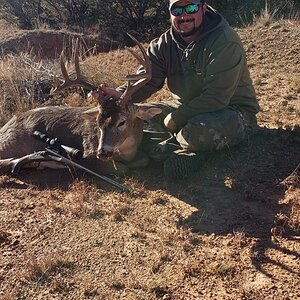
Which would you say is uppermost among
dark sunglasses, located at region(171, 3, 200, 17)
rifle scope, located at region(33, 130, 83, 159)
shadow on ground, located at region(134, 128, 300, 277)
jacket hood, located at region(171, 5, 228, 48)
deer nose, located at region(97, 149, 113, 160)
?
dark sunglasses, located at region(171, 3, 200, 17)

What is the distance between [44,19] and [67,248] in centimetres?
1829

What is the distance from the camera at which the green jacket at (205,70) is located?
215 inches

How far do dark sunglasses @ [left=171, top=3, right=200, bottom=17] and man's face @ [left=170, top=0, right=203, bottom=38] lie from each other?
24 mm

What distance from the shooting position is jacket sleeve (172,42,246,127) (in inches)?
215

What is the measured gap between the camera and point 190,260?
3926 mm

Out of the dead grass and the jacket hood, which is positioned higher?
the jacket hood

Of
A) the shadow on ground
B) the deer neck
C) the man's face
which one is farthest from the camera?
the deer neck

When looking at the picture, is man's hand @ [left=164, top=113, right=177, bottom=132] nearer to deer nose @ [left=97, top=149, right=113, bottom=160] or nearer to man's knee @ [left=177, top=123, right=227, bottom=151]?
man's knee @ [left=177, top=123, right=227, bottom=151]

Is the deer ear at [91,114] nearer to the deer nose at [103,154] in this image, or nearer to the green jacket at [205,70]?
the green jacket at [205,70]

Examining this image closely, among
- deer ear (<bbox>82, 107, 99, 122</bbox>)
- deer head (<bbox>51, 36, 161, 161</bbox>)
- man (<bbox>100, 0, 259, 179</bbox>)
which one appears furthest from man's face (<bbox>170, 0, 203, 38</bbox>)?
deer ear (<bbox>82, 107, 99, 122</bbox>)

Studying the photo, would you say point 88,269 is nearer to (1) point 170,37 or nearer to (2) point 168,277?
(2) point 168,277

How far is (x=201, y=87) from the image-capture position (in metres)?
5.93

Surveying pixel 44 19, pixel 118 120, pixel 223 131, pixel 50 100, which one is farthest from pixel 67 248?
pixel 44 19

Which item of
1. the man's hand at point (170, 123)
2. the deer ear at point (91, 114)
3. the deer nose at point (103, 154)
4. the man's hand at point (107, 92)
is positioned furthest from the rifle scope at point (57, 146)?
the man's hand at point (170, 123)
